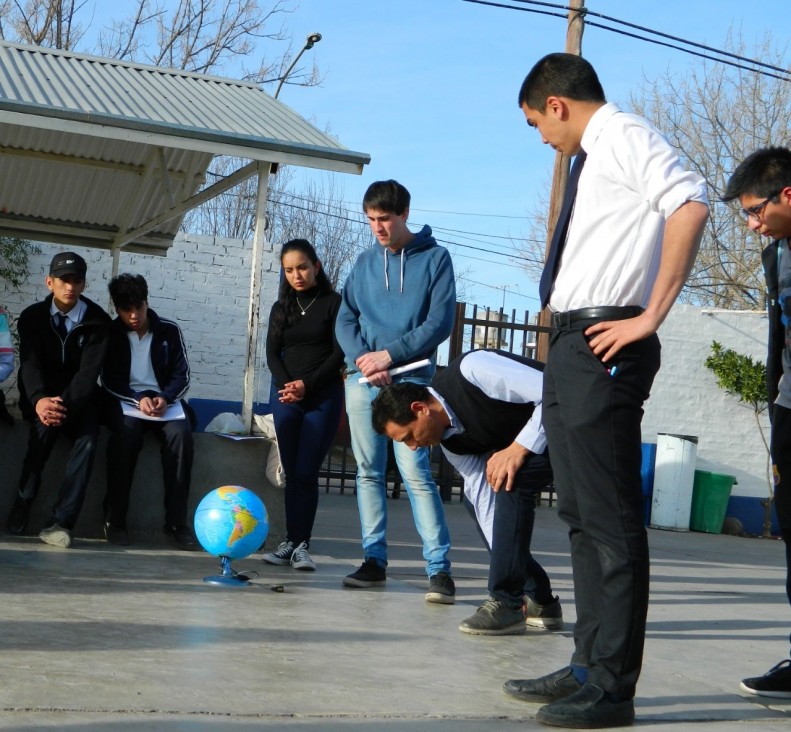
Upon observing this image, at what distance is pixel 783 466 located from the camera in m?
3.85

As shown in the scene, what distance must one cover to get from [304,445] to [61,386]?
1597 millimetres

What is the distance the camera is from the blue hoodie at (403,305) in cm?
553

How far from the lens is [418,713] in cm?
318

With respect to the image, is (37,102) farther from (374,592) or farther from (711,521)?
(711,521)

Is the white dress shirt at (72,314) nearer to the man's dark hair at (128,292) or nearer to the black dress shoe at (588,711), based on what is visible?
the man's dark hair at (128,292)

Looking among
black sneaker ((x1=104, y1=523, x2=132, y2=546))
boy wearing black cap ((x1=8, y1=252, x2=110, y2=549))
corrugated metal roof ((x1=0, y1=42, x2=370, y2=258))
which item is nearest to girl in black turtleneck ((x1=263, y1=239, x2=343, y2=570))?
corrugated metal roof ((x1=0, y1=42, x2=370, y2=258))

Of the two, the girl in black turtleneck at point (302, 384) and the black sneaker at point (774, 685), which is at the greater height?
the girl in black turtleneck at point (302, 384)

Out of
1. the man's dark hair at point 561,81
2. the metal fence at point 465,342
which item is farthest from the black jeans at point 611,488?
the metal fence at point 465,342

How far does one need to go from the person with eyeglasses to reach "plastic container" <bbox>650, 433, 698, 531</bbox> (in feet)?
32.4

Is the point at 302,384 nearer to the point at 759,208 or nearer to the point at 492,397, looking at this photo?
the point at 492,397

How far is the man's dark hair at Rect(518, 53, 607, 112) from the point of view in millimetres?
3361

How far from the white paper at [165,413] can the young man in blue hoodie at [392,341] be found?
4.66ft

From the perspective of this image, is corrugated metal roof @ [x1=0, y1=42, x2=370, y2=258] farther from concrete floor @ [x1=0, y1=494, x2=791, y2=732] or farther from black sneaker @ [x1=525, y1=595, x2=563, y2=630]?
black sneaker @ [x1=525, y1=595, x2=563, y2=630]

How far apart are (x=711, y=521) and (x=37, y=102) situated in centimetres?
1023
